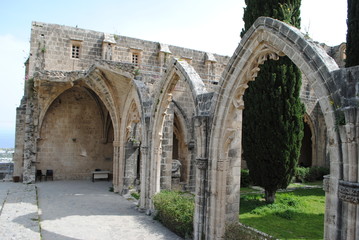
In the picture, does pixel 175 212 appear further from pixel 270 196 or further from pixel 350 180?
pixel 350 180

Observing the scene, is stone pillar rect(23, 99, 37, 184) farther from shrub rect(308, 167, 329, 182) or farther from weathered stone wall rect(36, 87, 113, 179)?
shrub rect(308, 167, 329, 182)

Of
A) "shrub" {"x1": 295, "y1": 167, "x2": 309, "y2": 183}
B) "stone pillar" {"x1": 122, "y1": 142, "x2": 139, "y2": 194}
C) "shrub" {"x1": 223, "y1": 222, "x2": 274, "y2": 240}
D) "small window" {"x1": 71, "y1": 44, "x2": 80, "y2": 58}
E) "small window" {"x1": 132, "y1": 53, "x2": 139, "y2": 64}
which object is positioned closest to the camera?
"shrub" {"x1": 223, "y1": 222, "x2": 274, "y2": 240}

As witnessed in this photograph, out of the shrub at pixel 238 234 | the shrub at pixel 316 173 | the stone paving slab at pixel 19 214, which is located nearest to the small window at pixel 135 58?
the stone paving slab at pixel 19 214

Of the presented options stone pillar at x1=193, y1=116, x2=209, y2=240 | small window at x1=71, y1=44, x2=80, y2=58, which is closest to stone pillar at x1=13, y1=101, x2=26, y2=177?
small window at x1=71, y1=44, x2=80, y2=58

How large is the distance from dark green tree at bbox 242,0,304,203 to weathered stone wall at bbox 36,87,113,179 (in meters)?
9.11

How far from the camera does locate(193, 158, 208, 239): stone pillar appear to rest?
5.87 metres

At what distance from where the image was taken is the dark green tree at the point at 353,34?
7.58m

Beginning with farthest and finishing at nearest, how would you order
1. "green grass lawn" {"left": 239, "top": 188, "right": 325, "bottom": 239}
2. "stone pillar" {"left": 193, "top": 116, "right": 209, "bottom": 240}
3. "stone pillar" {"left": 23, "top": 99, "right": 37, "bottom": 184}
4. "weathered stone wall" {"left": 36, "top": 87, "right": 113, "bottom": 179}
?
"weathered stone wall" {"left": 36, "top": 87, "right": 113, "bottom": 179}, "stone pillar" {"left": 23, "top": 99, "right": 37, "bottom": 184}, "green grass lawn" {"left": 239, "top": 188, "right": 325, "bottom": 239}, "stone pillar" {"left": 193, "top": 116, "right": 209, "bottom": 240}

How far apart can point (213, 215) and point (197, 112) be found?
2014mm

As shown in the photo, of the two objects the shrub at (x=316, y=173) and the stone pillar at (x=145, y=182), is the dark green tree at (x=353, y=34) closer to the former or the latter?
the stone pillar at (x=145, y=182)

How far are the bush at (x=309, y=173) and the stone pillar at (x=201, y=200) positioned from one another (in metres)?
9.97

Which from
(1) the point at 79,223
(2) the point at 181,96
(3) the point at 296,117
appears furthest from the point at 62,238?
(2) the point at 181,96

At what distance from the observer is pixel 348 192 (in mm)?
3324

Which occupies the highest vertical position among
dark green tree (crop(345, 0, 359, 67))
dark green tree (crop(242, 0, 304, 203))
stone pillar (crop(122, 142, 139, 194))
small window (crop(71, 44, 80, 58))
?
small window (crop(71, 44, 80, 58))
